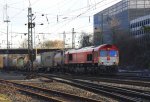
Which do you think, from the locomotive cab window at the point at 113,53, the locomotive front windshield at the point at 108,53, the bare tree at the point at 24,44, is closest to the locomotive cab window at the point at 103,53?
the locomotive front windshield at the point at 108,53

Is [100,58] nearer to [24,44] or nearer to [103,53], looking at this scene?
[103,53]

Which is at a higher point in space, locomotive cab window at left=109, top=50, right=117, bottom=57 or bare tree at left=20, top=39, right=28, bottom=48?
bare tree at left=20, top=39, right=28, bottom=48

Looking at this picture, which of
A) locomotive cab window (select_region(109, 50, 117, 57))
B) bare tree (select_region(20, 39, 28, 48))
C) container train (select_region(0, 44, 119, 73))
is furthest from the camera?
bare tree (select_region(20, 39, 28, 48))

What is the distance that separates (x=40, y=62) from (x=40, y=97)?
56.3 m

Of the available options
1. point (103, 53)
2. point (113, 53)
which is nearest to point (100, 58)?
point (103, 53)

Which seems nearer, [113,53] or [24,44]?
[113,53]

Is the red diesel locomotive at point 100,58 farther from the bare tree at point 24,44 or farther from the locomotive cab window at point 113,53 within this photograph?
the bare tree at point 24,44

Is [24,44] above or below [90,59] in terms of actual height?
above

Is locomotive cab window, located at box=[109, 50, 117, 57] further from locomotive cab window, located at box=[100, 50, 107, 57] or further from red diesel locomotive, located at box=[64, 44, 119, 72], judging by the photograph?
locomotive cab window, located at box=[100, 50, 107, 57]

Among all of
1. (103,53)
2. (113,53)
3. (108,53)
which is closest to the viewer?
(103,53)

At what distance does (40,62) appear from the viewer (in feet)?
252

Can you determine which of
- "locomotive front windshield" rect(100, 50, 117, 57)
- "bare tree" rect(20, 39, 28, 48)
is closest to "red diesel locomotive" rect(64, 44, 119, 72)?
"locomotive front windshield" rect(100, 50, 117, 57)

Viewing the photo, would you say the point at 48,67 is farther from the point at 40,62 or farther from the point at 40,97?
the point at 40,97

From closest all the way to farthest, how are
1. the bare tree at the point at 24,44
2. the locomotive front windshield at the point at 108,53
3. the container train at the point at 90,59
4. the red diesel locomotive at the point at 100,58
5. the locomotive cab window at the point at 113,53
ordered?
the red diesel locomotive at the point at 100,58
the container train at the point at 90,59
the locomotive front windshield at the point at 108,53
the locomotive cab window at the point at 113,53
the bare tree at the point at 24,44
